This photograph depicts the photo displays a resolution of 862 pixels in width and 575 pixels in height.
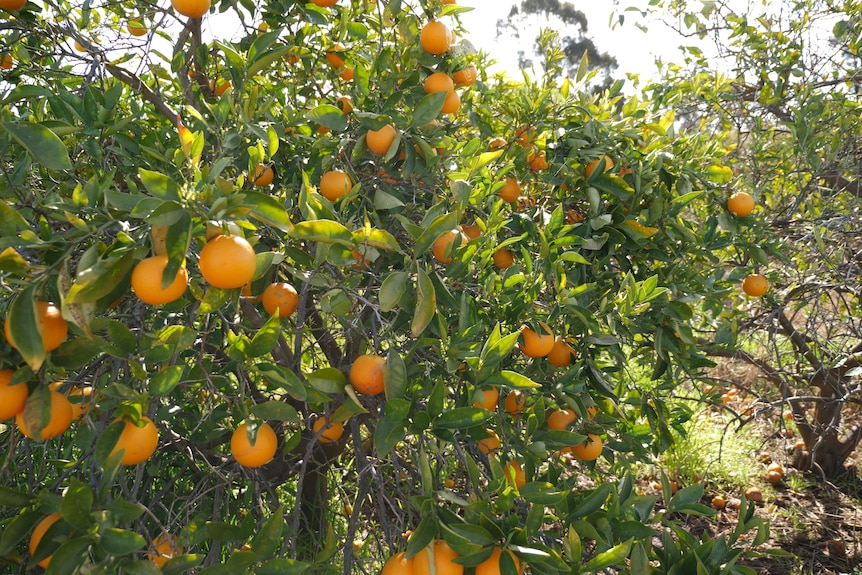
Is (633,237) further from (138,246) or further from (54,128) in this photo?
(54,128)

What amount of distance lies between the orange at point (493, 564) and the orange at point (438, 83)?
1.10 m

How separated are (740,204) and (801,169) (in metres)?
1.07

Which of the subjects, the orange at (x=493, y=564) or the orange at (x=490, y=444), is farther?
the orange at (x=490, y=444)

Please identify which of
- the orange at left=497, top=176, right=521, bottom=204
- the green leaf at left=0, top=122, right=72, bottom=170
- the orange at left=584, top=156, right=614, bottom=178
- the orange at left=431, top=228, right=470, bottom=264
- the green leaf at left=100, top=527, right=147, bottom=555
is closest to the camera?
the green leaf at left=100, top=527, right=147, bottom=555

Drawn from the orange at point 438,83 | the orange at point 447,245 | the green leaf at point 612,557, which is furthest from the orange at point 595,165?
the green leaf at point 612,557

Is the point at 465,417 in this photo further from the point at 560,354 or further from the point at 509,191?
the point at 509,191

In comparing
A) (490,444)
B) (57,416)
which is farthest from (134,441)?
(490,444)

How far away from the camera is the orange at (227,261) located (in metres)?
0.86

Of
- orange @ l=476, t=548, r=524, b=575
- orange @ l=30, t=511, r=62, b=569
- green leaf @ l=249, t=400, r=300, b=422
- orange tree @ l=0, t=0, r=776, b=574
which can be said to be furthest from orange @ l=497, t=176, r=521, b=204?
orange @ l=30, t=511, r=62, b=569

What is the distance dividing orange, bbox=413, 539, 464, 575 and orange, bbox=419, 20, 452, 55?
1.18m

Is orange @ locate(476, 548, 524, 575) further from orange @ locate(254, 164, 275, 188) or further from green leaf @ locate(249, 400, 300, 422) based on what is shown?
orange @ locate(254, 164, 275, 188)

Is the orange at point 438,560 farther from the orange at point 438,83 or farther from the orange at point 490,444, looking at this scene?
the orange at point 438,83

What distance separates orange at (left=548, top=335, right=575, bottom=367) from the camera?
156 cm

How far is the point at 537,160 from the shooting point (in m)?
2.10
